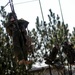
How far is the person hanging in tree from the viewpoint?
6.64 metres

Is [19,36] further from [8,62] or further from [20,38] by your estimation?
[8,62]

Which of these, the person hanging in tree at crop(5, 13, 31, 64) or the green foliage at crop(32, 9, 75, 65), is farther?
the green foliage at crop(32, 9, 75, 65)

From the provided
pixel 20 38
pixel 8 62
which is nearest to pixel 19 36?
pixel 20 38

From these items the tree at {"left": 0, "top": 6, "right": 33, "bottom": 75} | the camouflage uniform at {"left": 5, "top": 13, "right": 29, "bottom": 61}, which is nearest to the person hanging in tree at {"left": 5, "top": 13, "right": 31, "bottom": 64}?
the camouflage uniform at {"left": 5, "top": 13, "right": 29, "bottom": 61}

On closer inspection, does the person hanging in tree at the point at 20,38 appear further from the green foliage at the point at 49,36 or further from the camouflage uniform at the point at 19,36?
the green foliage at the point at 49,36

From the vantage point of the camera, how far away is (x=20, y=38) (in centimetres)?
679

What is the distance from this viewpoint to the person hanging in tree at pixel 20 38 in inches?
262

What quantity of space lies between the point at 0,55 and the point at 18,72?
1388mm

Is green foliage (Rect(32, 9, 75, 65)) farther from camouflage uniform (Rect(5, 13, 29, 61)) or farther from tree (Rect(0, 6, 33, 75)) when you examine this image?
camouflage uniform (Rect(5, 13, 29, 61))

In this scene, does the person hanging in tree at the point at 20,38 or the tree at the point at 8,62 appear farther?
the tree at the point at 8,62

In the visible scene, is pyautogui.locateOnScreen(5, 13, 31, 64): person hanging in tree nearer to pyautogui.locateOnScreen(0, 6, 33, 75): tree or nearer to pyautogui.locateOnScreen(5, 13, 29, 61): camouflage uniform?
pyautogui.locateOnScreen(5, 13, 29, 61): camouflage uniform

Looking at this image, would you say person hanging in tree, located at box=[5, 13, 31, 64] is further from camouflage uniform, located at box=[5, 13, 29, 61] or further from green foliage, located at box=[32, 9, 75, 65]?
green foliage, located at box=[32, 9, 75, 65]

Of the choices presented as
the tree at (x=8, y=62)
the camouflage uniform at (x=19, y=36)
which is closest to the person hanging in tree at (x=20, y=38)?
the camouflage uniform at (x=19, y=36)

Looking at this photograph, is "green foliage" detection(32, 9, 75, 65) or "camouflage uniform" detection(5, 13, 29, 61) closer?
"camouflage uniform" detection(5, 13, 29, 61)
